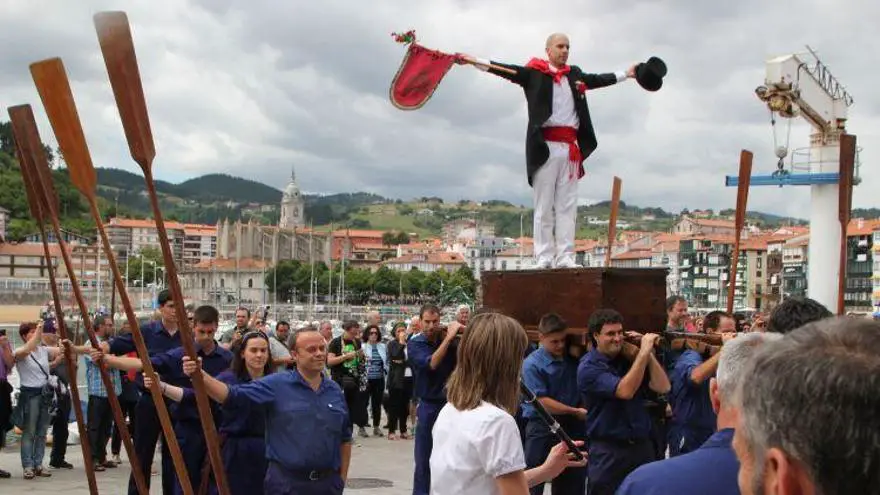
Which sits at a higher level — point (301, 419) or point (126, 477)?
point (301, 419)

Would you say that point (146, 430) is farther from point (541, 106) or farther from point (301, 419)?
point (541, 106)

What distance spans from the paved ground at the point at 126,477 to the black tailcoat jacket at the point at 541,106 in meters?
4.52

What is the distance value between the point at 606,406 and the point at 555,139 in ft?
9.27

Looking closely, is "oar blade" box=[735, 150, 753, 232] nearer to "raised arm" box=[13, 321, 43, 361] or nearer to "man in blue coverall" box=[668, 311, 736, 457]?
"man in blue coverall" box=[668, 311, 736, 457]

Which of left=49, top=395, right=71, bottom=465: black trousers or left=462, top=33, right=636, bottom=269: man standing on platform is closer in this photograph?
left=462, top=33, right=636, bottom=269: man standing on platform

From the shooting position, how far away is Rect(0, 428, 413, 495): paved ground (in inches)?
436

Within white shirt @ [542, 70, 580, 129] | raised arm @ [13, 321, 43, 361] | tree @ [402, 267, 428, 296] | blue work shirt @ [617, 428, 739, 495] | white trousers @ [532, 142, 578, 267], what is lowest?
tree @ [402, 267, 428, 296]

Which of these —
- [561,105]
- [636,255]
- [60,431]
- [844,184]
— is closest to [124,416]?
[60,431]

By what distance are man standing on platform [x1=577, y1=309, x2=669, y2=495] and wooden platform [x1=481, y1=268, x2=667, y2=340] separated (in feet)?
2.54

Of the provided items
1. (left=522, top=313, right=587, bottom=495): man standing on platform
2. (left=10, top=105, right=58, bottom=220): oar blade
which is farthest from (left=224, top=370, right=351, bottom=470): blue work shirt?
(left=10, top=105, right=58, bottom=220): oar blade

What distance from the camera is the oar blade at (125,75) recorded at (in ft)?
19.5

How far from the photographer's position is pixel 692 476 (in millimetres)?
2959

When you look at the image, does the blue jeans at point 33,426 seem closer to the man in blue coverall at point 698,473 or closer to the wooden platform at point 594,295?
the wooden platform at point 594,295

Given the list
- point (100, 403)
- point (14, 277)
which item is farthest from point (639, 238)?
point (100, 403)
